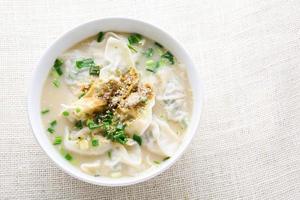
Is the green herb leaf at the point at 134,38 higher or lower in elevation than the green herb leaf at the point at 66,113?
higher

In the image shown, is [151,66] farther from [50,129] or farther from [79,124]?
[50,129]

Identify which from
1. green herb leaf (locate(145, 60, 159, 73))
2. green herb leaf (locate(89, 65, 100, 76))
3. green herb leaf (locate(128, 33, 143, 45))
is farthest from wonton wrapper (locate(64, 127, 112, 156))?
green herb leaf (locate(128, 33, 143, 45))

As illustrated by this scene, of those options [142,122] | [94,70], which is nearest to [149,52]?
[94,70]

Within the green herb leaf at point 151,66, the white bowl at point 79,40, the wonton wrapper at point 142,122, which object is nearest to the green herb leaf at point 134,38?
the white bowl at point 79,40

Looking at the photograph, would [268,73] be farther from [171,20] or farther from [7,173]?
[7,173]

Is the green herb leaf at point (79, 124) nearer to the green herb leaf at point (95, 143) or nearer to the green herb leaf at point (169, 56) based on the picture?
the green herb leaf at point (95, 143)

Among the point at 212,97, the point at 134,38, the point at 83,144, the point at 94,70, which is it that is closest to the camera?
the point at 83,144

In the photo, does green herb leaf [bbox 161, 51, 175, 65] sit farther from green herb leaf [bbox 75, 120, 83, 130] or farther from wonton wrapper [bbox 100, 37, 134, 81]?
green herb leaf [bbox 75, 120, 83, 130]
